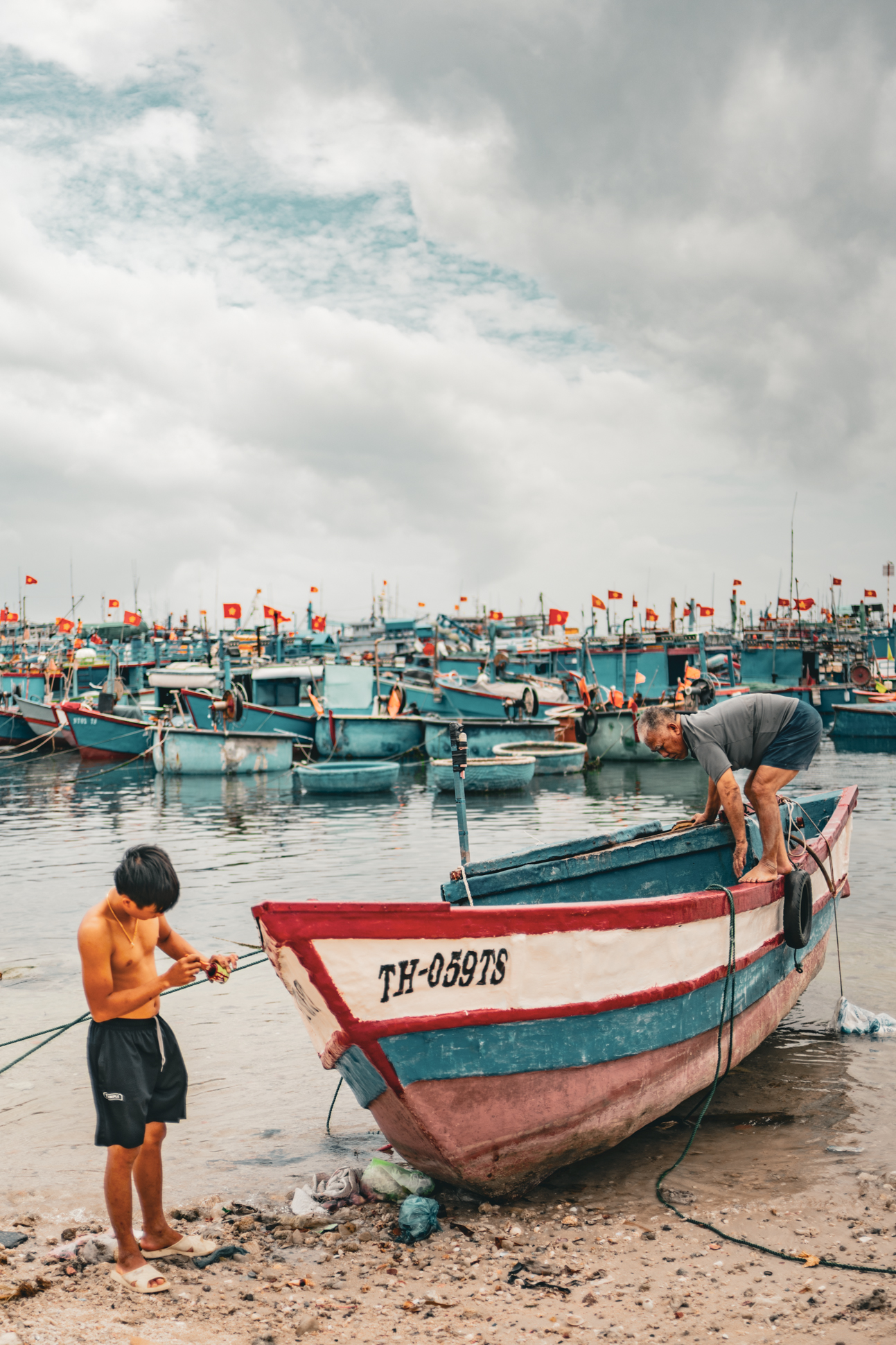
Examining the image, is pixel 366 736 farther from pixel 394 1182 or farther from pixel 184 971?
Answer: pixel 184 971

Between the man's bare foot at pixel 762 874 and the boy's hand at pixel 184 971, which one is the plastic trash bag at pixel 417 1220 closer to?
the boy's hand at pixel 184 971

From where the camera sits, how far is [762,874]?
5.80m

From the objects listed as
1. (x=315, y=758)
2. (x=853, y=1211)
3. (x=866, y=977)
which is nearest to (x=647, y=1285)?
(x=853, y=1211)

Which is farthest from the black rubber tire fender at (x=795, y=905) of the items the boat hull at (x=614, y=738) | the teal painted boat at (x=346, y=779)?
the boat hull at (x=614, y=738)

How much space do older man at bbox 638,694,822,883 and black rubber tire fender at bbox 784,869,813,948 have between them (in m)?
0.15

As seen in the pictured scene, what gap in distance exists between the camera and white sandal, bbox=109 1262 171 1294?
370 cm

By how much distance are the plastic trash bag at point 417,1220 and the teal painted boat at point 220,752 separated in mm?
24471

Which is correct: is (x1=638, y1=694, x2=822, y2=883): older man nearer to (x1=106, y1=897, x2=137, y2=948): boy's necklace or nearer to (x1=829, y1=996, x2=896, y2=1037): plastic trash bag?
(x1=829, y1=996, x2=896, y2=1037): plastic trash bag

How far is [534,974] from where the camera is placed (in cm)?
418

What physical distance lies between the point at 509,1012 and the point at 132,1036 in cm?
160

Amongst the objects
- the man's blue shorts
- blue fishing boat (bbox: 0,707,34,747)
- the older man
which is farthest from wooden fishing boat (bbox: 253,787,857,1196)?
blue fishing boat (bbox: 0,707,34,747)

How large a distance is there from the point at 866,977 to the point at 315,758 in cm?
2393

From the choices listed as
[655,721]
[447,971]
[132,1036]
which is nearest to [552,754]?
[655,721]

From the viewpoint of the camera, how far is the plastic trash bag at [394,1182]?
14.7 ft
